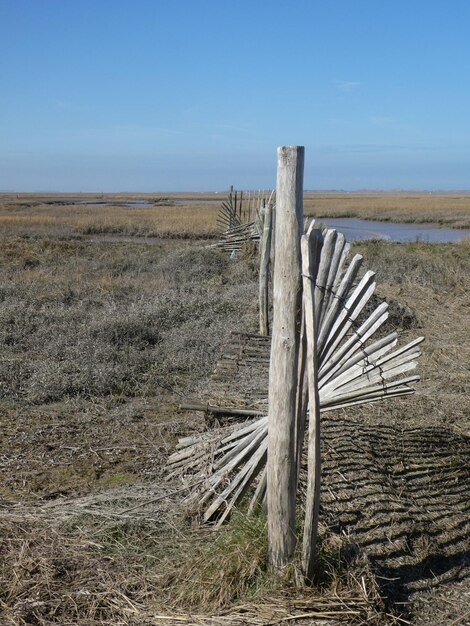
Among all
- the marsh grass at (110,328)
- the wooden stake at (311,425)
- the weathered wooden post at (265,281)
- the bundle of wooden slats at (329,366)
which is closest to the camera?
the wooden stake at (311,425)

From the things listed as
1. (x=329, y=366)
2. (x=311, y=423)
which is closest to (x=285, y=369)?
(x=311, y=423)

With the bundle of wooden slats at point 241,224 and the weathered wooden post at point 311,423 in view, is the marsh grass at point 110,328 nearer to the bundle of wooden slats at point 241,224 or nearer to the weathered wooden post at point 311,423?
the bundle of wooden slats at point 241,224

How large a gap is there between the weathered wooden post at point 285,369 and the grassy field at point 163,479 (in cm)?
18

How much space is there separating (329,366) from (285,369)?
60 centimetres

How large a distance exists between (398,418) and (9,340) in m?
4.73

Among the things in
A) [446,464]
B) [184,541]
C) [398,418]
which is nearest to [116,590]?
[184,541]

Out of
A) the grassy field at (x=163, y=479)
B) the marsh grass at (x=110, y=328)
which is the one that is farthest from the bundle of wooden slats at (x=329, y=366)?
the marsh grass at (x=110, y=328)

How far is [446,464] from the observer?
14.1 feet

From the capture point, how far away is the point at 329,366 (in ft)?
11.8

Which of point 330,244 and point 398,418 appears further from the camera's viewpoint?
point 398,418

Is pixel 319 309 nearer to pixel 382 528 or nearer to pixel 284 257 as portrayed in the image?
pixel 284 257

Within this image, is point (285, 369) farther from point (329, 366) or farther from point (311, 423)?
point (329, 366)

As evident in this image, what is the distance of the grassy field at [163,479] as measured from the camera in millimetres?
3020

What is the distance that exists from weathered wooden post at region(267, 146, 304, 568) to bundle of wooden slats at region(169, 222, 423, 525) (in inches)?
2.6
